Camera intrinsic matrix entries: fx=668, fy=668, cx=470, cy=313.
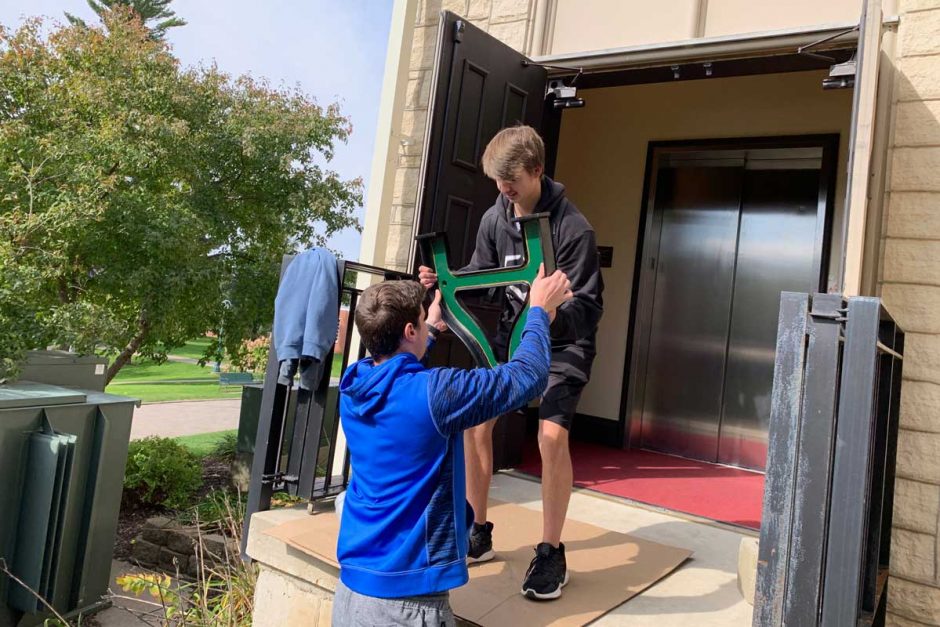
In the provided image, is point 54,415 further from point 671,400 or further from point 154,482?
point 671,400

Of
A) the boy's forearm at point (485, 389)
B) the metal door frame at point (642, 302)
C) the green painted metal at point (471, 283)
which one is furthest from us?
the metal door frame at point (642, 302)

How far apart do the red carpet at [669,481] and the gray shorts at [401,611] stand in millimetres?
2619

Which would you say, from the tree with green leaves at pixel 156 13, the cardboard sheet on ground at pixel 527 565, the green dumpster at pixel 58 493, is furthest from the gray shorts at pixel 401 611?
the tree with green leaves at pixel 156 13

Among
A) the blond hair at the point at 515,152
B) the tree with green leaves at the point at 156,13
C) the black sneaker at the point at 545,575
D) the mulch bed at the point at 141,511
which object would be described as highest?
the tree with green leaves at the point at 156,13

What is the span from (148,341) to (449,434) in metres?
9.45

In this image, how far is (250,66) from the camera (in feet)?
47.7

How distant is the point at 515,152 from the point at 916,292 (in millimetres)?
2278

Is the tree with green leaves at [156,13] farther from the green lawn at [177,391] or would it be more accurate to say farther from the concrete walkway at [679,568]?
the concrete walkway at [679,568]

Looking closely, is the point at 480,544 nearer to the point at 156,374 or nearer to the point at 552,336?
the point at 552,336

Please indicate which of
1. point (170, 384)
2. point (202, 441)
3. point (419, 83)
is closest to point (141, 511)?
point (202, 441)

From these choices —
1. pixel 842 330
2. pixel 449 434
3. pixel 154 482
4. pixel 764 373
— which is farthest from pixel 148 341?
pixel 842 330

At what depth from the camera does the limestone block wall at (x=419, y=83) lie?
4742 mm

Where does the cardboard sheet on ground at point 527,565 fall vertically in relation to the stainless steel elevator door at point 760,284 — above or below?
below

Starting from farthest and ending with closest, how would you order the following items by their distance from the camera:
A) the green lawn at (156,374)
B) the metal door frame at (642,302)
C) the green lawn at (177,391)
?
1. the green lawn at (156,374)
2. the green lawn at (177,391)
3. the metal door frame at (642,302)
